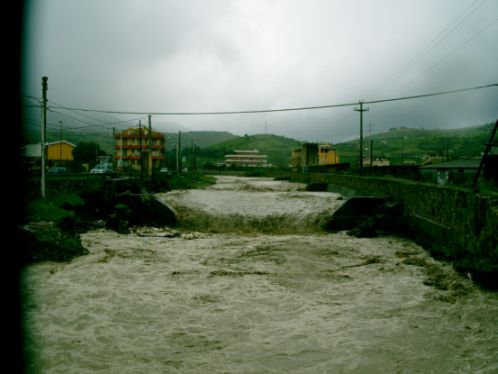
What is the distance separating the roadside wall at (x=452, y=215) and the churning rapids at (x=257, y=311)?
0.95 metres

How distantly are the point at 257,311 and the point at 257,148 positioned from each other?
164360 mm

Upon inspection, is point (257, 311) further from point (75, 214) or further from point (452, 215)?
point (75, 214)

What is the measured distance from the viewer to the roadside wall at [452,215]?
36.9ft

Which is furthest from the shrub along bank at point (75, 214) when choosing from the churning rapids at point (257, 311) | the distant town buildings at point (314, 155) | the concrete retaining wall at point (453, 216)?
the distant town buildings at point (314, 155)

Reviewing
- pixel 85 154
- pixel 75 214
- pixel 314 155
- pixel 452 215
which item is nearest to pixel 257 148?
pixel 314 155

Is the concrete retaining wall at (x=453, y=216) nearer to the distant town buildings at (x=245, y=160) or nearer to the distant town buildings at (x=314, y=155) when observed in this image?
the distant town buildings at (x=314, y=155)

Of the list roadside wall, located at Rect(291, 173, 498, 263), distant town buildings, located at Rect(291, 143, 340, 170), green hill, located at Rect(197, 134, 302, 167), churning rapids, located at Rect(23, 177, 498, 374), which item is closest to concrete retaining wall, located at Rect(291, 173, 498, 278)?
roadside wall, located at Rect(291, 173, 498, 263)

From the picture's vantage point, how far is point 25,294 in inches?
411

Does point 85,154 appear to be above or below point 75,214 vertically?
above

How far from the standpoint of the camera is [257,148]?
567 feet

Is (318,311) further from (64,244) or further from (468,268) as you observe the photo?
(64,244)

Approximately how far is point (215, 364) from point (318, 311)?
11.1 ft

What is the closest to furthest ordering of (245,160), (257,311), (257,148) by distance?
(257,311) < (245,160) < (257,148)

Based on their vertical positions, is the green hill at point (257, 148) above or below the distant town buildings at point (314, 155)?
above
